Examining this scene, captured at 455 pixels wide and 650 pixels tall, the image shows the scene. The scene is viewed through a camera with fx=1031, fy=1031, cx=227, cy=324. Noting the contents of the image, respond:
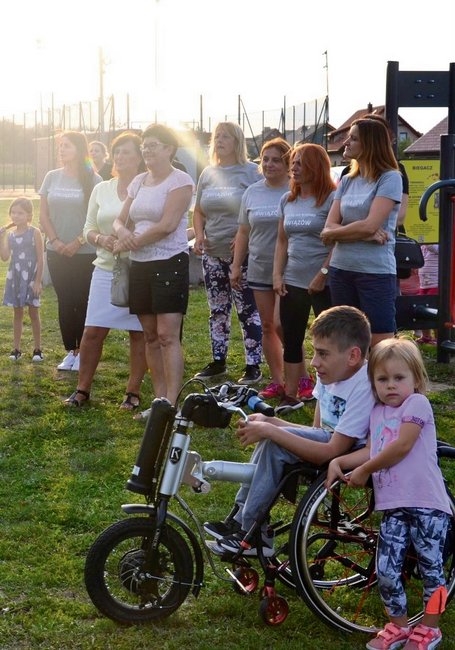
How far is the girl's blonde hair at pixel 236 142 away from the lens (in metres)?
7.48

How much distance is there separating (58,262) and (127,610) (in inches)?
192

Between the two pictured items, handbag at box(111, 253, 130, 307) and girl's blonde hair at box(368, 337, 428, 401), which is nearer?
girl's blonde hair at box(368, 337, 428, 401)

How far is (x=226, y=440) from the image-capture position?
6246mm

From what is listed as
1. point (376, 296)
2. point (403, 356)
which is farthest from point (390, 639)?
point (376, 296)

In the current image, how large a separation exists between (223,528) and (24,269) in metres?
5.51

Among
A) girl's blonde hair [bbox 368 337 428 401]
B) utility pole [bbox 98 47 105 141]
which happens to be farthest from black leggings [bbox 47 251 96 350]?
utility pole [bbox 98 47 105 141]

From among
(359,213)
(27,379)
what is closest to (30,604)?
(359,213)

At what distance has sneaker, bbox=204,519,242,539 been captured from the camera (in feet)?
12.0

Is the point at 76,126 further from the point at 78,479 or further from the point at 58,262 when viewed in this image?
the point at 78,479

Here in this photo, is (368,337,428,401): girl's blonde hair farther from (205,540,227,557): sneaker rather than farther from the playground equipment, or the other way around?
the playground equipment

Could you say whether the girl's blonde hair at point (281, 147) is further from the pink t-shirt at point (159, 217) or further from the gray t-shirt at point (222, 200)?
the pink t-shirt at point (159, 217)

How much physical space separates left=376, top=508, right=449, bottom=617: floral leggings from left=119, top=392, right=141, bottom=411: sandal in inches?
151

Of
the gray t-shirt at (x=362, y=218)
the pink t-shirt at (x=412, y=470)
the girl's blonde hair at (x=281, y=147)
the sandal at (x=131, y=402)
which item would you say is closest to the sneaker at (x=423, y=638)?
the pink t-shirt at (x=412, y=470)

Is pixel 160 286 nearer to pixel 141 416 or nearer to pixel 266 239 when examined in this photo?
pixel 141 416
